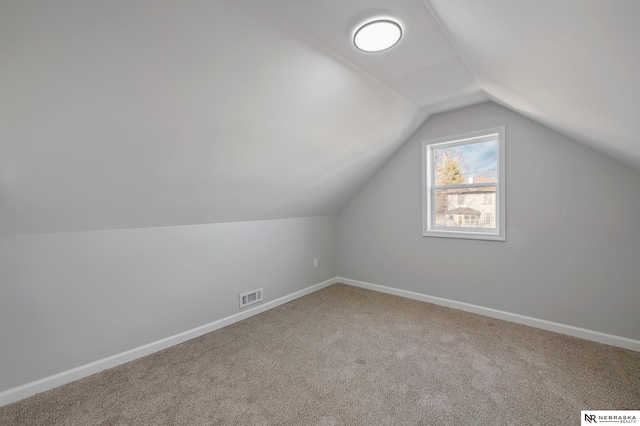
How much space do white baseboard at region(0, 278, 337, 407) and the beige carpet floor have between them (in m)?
0.05

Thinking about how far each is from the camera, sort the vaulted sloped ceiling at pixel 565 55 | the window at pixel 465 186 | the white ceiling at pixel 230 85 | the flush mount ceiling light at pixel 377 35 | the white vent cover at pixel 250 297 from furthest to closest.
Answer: the white vent cover at pixel 250 297 < the window at pixel 465 186 < the flush mount ceiling light at pixel 377 35 < the white ceiling at pixel 230 85 < the vaulted sloped ceiling at pixel 565 55

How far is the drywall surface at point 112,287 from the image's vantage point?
1825 millimetres

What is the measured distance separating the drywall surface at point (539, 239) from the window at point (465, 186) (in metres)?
0.08

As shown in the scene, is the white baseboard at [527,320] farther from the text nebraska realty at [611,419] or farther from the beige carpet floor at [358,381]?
the text nebraska realty at [611,419]

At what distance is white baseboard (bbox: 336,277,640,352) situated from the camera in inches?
92.7

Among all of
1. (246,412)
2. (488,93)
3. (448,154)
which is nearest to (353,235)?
(448,154)

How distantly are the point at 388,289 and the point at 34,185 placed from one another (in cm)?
356

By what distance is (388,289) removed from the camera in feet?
12.5

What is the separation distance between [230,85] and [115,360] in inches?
87.3

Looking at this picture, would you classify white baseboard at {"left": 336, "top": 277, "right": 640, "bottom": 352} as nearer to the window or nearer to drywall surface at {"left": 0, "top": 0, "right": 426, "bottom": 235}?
the window

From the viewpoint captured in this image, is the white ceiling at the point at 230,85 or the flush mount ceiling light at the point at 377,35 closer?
the white ceiling at the point at 230,85

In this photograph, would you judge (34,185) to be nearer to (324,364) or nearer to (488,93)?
(324,364)

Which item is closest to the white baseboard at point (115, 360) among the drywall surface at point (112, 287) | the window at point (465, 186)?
the drywall surface at point (112, 287)

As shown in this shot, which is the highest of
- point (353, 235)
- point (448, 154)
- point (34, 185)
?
point (448, 154)
